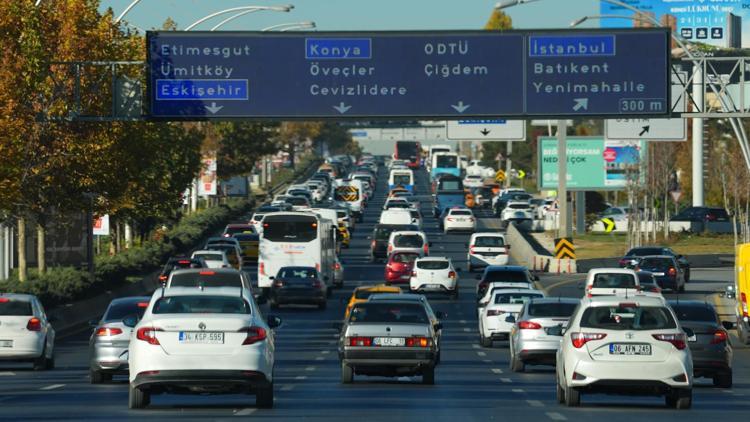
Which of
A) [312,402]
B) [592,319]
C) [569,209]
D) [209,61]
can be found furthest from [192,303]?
[569,209]

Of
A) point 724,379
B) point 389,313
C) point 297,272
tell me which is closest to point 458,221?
point 297,272

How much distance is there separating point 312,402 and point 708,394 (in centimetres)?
673

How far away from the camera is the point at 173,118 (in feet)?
133

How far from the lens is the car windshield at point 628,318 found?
21.8 metres

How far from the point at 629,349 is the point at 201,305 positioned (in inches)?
210

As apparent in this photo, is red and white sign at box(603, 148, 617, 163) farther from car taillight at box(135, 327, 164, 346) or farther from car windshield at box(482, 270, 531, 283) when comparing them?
car taillight at box(135, 327, 164, 346)

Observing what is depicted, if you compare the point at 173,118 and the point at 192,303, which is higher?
the point at 173,118

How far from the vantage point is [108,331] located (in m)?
28.1

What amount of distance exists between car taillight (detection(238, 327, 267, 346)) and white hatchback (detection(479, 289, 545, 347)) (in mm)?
18449

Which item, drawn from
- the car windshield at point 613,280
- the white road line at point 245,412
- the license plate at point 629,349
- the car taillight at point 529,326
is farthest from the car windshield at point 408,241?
the white road line at point 245,412

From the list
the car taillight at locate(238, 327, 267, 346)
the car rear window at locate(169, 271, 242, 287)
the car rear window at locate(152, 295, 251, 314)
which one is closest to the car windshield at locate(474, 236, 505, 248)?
the car rear window at locate(169, 271, 242, 287)

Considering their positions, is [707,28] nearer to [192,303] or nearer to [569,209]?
[569,209]

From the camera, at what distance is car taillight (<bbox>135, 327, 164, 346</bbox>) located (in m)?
20.5

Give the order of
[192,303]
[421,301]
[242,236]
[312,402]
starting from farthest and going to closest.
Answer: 1. [242,236]
2. [421,301]
3. [312,402]
4. [192,303]
